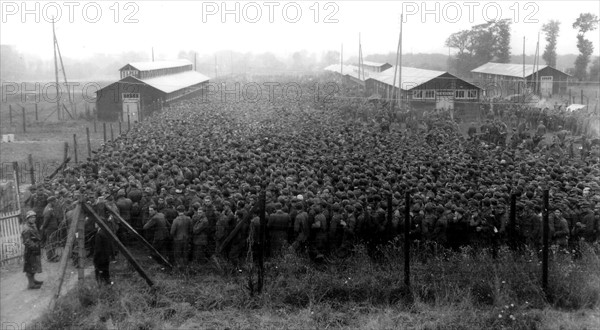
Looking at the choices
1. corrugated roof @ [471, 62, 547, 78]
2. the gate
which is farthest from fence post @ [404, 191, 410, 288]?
corrugated roof @ [471, 62, 547, 78]

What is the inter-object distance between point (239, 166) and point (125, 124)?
20603 mm

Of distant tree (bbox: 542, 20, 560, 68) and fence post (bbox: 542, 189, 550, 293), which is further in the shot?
distant tree (bbox: 542, 20, 560, 68)

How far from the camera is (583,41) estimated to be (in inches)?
1796

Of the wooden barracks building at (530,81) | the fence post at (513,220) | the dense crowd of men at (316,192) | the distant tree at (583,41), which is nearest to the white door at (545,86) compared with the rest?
the wooden barracks building at (530,81)

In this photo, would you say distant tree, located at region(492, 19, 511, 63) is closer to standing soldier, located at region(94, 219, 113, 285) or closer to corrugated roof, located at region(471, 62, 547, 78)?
corrugated roof, located at region(471, 62, 547, 78)

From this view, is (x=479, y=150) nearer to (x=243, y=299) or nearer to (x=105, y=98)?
(x=243, y=299)

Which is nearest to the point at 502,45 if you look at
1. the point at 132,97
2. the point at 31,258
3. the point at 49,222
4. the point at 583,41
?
the point at 583,41

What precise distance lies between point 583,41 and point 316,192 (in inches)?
1629

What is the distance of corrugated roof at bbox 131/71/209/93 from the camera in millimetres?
36619

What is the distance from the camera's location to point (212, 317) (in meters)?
7.75

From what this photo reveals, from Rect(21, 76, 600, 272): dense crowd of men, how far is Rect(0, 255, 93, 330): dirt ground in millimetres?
647

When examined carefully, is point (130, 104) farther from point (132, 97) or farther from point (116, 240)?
point (116, 240)

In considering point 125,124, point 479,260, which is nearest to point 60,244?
point 479,260

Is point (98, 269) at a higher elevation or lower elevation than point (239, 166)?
lower
